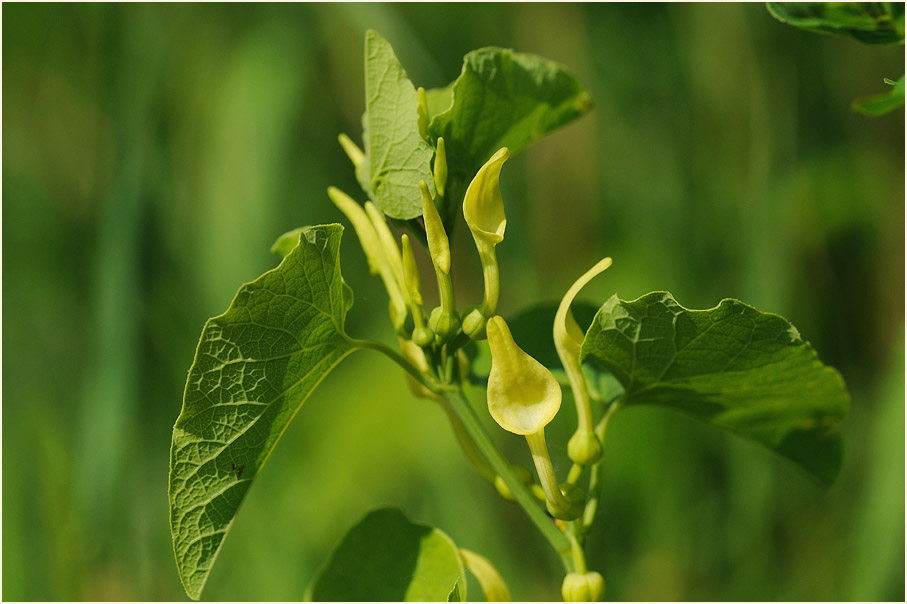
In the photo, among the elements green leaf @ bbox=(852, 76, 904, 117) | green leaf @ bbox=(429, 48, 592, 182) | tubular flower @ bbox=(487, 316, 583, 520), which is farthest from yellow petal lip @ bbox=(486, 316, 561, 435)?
green leaf @ bbox=(852, 76, 904, 117)

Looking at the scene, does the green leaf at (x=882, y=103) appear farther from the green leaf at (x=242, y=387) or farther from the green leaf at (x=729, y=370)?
the green leaf at (x=242, y=387)

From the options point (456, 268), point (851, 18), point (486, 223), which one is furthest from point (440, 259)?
point (456, 268)

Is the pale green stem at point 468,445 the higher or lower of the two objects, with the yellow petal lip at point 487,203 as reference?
lower

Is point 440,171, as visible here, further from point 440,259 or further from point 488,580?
point 488,580

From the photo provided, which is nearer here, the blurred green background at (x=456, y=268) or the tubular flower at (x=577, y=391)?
the tubular flower at (x=577, y=391)

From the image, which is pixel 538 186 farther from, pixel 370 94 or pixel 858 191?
pixel 370 94

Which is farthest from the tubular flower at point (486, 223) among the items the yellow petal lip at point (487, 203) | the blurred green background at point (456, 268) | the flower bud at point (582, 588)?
the blurred green background at point (456, 268)

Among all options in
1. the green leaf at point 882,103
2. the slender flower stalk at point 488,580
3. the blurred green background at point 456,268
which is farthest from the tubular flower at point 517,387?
the blurred green background at point 456,268
